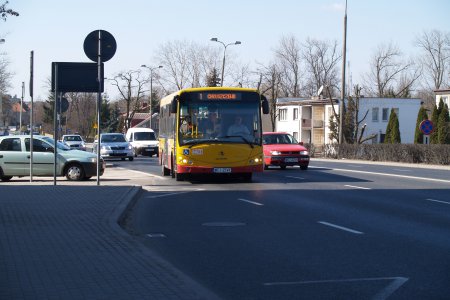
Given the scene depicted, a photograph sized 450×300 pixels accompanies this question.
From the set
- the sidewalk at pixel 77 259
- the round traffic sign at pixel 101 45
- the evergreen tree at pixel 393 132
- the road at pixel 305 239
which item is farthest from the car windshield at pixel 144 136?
the sidewalk at pixel 77 259

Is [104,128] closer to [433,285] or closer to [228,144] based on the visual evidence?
[228,144]

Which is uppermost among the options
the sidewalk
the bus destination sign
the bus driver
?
the bus destination sign

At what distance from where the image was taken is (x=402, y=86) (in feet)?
351

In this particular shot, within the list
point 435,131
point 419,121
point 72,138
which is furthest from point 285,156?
point 72,138

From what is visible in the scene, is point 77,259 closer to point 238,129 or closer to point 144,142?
point 238,129

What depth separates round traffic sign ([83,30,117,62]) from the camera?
1933 centimetres

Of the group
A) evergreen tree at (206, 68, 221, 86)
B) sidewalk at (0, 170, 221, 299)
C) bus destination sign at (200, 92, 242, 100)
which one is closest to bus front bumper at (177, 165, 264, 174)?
bus destination sign at (200, 92, 242, 100)

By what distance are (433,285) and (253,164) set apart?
51.4ft

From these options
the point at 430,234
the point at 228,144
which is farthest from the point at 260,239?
the point at 228,144

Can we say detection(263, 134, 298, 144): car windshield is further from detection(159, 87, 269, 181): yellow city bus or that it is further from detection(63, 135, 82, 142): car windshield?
detection(63, 135, 82, 142): car windshield

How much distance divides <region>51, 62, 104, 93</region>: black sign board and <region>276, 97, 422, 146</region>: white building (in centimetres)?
6358

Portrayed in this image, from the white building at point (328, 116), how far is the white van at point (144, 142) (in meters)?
30.8

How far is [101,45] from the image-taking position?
19500mm

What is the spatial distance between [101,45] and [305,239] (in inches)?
399
